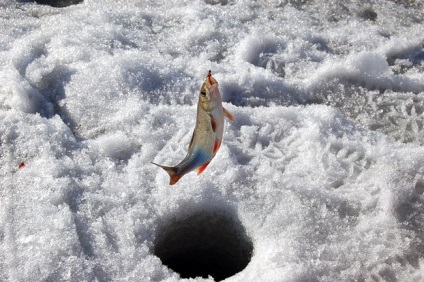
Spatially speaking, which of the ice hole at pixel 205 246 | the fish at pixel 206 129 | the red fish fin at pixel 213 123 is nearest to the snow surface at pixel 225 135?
the ice hole at pixel 205 246

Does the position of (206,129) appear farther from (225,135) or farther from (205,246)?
(225,135)

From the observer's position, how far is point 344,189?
277 cm

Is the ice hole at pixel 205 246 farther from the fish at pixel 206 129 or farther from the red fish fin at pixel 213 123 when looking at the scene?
the red fish fin at pixel 213 123

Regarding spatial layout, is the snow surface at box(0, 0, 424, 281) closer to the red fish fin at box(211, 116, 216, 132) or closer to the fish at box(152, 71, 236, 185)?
the fish at box(152, 71, 236, 185)

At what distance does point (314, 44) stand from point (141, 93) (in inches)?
55.8

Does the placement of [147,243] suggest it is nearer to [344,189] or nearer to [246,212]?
[246,212]

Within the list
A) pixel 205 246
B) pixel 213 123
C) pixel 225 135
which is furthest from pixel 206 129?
pixel 225 135

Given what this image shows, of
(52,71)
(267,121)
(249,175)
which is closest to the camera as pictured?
(249,175)

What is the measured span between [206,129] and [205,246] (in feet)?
3.90

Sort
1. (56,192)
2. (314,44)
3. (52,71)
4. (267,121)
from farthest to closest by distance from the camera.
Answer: (314,44)
(52,71)
(267,121)
(56,192)

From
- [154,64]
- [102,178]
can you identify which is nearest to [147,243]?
[102,178]

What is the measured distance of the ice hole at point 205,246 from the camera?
104 inches

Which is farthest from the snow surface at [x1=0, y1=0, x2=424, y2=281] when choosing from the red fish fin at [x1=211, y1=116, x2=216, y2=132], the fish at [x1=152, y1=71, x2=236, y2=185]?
the red fish fin at [x1=211, y1=116, x2=216, y2=132]

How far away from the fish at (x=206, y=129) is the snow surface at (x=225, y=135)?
30.8 inches
